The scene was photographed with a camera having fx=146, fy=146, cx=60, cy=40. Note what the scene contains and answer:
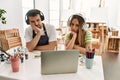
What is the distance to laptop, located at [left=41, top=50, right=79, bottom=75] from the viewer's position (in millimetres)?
1034

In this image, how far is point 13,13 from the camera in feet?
10.4

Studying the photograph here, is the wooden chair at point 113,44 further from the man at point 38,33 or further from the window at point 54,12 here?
the man at point 38,33

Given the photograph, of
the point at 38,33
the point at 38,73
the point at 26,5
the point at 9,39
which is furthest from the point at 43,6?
the point at 38,73

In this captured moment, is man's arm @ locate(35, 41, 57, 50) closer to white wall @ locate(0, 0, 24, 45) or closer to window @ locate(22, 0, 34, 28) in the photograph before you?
white wall @ locate(0, 0, 24, 45)

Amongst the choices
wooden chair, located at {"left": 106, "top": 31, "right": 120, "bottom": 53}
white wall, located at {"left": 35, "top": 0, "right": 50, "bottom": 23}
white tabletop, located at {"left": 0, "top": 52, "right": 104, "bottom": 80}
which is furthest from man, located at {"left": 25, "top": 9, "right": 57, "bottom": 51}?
wooden chair, located at {"left": 106, "top": 31, "right": 120, "bottom": 53}

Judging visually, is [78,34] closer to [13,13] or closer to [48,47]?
[48,47]

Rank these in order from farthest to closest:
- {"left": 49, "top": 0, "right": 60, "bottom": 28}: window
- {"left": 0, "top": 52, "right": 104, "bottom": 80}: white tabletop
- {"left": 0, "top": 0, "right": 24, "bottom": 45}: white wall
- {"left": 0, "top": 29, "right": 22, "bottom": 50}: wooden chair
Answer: {"left": 49, "top": 0, "right": 60, "bottom": 28}: window
{"left": 0, "top": 0, "right": 24, "bottom": 45}: white wall
{"left": 0, "top": 29, "right": 22, "bottom": 50}: wooden chair
{"left": 0, "top": 52, "right": 104, "bottom": 80}: white tabletop

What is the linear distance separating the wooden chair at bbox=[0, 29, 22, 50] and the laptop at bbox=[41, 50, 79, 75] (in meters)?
1.59

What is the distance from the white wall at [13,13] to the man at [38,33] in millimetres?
1257

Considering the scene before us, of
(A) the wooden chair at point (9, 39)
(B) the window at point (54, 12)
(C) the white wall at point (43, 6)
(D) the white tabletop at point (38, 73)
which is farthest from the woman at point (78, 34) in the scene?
(B) the window at point (54, 12)

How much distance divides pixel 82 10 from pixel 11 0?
184 inches

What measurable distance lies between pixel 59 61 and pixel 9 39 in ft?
5.53

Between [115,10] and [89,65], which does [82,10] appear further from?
[89,65]

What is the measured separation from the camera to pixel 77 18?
5.73ft
